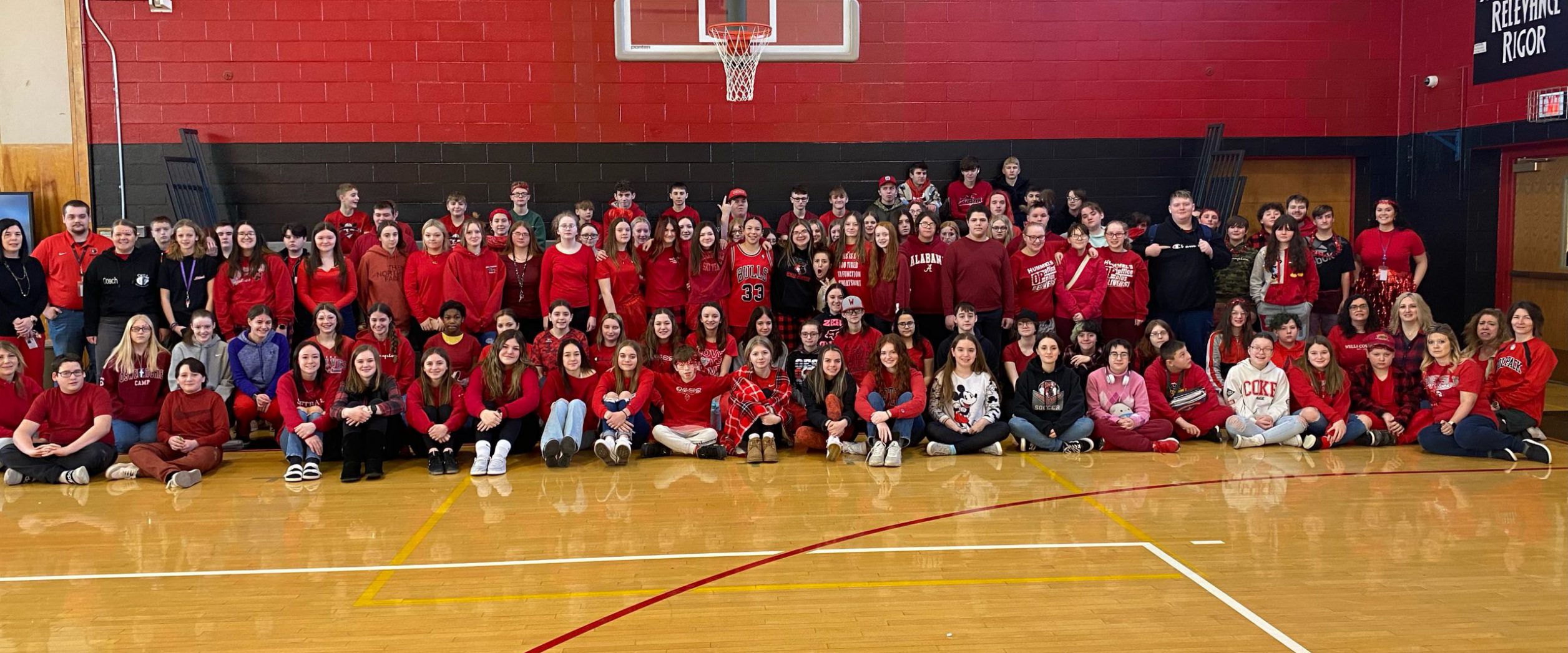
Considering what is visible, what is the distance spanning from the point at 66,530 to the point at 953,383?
5.22 metres

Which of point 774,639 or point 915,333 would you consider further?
point 915,333

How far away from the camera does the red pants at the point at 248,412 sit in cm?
759

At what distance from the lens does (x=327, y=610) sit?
444 centimetres

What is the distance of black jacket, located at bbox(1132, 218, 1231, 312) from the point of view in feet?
28.1

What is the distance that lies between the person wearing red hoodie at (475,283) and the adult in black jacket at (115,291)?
2103 millimetres

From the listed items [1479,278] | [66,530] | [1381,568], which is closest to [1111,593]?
[1381,568]

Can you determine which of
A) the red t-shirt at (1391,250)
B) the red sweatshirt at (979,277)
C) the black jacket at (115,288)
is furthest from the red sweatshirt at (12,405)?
the red t-shirt at (1391,250)

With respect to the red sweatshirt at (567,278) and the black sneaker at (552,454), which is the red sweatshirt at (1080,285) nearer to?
the red sweatshirt at (567,278)

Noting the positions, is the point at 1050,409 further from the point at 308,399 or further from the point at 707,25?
the point at 308,399

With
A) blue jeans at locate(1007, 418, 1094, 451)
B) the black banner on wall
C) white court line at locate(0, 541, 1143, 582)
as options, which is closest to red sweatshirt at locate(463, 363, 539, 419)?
white court line at locate(0, 541, 1143, 582)

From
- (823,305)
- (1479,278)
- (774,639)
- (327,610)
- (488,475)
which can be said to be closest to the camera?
(774,639)

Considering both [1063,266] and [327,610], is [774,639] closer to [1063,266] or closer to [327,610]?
[327,610]

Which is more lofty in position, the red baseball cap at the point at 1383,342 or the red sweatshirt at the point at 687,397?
the red baseball cap at the point at 1383,342

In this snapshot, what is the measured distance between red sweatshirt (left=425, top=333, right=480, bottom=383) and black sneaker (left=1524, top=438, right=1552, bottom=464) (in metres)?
6.83
